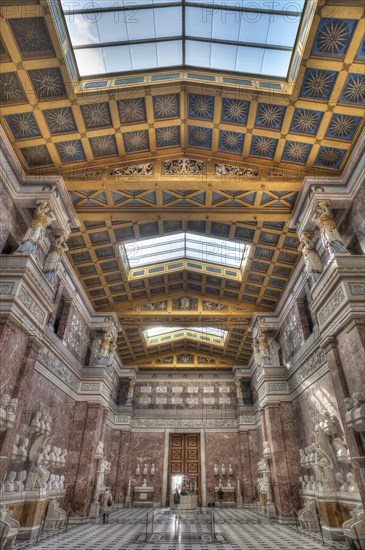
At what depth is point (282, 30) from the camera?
8.62 meters

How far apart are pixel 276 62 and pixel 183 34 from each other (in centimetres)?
263

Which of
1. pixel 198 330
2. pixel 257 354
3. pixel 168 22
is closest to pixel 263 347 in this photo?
pixel 257 354

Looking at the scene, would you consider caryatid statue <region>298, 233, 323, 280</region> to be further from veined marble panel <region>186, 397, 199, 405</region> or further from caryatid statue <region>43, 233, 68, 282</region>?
veined marble panel <region>186, 397, 199, 405</region>

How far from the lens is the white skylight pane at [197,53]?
31.3 ft

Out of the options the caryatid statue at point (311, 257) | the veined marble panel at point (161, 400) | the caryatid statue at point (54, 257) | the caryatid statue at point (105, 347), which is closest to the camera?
the caryatid statue at point (311, 257)

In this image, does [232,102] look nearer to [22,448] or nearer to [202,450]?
[22,448]

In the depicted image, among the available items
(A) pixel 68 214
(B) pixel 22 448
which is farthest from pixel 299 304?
(B) pixel 22 448

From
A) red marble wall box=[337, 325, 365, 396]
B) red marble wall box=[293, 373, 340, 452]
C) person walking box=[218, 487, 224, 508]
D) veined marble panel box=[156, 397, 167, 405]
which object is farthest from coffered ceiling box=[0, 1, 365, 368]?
person walking box=[218, 487, 224, 508]

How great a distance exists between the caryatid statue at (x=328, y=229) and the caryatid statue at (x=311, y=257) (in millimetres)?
961

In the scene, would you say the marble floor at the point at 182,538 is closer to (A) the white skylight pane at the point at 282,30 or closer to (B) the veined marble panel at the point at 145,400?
(B) the veined marble panel at the point at 145,400

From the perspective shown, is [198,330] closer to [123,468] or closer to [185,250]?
[185,250]

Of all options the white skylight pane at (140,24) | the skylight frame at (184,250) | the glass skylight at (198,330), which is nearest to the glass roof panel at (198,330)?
the glass skylight at (198,330)

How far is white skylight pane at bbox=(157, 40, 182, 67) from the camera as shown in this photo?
31.2ft

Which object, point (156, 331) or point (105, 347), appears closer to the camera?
point (105, 347)
